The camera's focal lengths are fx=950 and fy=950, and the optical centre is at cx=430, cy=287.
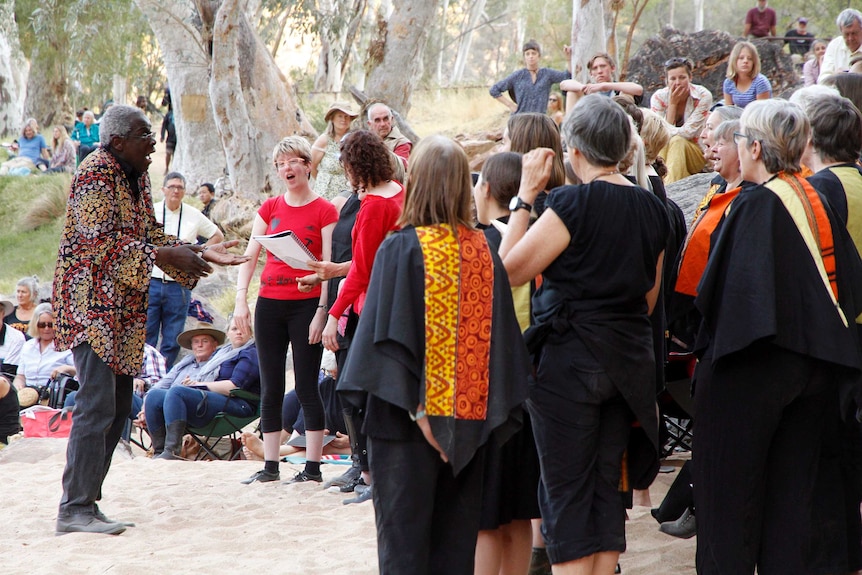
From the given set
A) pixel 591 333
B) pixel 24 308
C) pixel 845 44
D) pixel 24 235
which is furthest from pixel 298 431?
pixel 24 235

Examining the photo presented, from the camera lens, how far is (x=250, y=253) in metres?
5.84

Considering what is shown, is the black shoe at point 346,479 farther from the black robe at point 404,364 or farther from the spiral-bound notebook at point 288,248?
the black robe at point 404,364

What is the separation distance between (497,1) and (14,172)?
23426 mm

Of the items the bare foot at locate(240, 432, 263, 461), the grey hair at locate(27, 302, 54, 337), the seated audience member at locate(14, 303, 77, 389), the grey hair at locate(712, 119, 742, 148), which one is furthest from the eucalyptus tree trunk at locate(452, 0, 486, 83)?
the grey hair at locate(712, 119, 742, 148)

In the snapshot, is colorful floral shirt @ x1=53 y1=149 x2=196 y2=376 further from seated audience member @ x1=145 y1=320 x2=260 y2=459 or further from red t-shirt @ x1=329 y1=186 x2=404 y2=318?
seated audience member @ x1=145 y1=320 x2=260 y2=459

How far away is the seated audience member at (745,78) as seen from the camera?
316 inches

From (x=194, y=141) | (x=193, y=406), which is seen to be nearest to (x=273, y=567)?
(x=193, y=406)

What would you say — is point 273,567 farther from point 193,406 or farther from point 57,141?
point 57,141

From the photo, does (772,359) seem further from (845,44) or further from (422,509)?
(845,44)

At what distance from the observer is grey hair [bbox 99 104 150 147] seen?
4984 mm

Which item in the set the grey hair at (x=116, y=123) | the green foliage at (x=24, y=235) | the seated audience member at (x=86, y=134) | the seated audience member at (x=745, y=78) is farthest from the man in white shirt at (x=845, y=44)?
the seated audience member at (x=86, y=134)

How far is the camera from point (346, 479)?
5.93 m

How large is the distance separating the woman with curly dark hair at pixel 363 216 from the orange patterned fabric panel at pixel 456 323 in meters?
1.60

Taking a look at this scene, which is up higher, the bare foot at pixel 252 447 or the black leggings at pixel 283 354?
the black leggings at pixel 283 354
